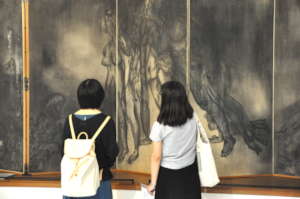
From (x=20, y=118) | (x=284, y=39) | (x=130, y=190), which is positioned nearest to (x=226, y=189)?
(x=130, y=190)

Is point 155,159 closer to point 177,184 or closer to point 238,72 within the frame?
point 177,184

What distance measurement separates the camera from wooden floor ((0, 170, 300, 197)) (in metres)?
4.37

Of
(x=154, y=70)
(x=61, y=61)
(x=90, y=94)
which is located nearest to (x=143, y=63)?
(x=154, y=70)

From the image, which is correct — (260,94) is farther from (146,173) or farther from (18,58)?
(18,58)

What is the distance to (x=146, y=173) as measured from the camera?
5.15m

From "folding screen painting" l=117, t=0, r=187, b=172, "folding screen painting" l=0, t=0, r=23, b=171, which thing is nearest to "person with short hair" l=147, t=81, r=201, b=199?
"folding screen painting" l=117, t=0, r=187, b=172

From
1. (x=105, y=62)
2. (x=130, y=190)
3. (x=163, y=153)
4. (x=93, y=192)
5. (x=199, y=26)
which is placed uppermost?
(x=199, y=26)

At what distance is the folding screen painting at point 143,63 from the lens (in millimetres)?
5000

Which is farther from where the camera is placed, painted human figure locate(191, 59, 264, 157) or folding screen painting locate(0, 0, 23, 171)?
folding screen painting locate(0, 0, 23, 171)

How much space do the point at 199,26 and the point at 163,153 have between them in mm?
2260

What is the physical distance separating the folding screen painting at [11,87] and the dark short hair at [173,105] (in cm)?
282

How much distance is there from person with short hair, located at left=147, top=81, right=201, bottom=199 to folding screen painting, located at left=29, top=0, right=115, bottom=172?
2.18 m

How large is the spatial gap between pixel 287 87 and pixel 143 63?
1.84 meters

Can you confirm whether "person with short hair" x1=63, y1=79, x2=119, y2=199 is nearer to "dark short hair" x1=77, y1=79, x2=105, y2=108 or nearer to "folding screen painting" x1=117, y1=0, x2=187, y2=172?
"dark short hair" x1=77, y1=79, x2=105, y2=108
